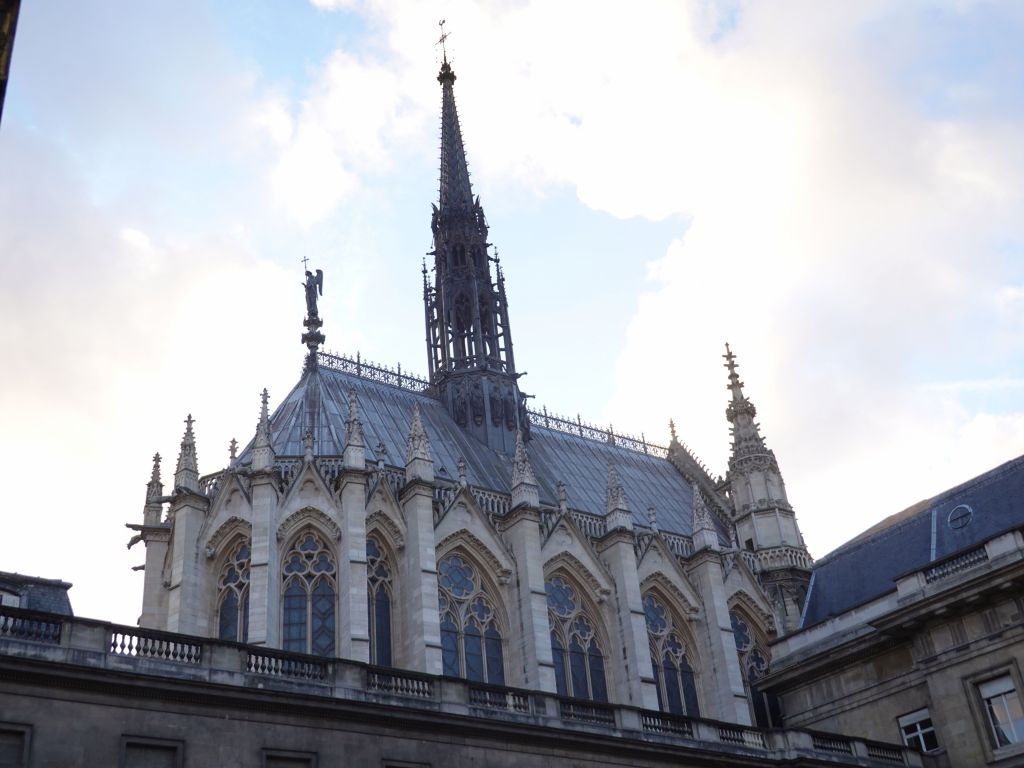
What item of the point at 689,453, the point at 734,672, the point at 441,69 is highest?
the point at 441,69

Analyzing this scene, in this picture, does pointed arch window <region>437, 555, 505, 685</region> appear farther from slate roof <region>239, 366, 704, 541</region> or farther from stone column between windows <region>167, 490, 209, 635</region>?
stone column between windows <region>167, 490, 209, 635</region>

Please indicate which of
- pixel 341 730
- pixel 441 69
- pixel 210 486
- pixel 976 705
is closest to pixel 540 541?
pixel 210 486

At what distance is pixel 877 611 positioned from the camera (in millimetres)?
40438

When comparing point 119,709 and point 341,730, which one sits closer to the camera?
point 119,709

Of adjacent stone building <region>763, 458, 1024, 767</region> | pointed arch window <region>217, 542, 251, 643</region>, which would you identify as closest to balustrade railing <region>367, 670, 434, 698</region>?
pointed arch window <region>217, 542, 251, 643</region>

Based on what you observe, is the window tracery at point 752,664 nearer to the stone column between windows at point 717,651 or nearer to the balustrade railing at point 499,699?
the stone column between windows at point 717,651

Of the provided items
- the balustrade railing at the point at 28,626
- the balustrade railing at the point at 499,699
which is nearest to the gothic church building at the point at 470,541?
the balustrade railing at the point at 499,699

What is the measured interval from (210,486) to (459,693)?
51.8ft

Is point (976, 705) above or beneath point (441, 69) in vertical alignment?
beneath

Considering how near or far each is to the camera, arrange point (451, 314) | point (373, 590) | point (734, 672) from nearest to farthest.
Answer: point (373, 590), point (734, 672), point (451, 314)

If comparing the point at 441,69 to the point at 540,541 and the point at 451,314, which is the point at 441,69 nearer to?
the point at 451,314

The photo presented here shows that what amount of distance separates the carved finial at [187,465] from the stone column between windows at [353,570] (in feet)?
16.0

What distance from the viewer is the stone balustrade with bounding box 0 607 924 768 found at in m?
21.7

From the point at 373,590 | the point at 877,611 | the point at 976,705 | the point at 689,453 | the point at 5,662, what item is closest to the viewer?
the point at 5,662
